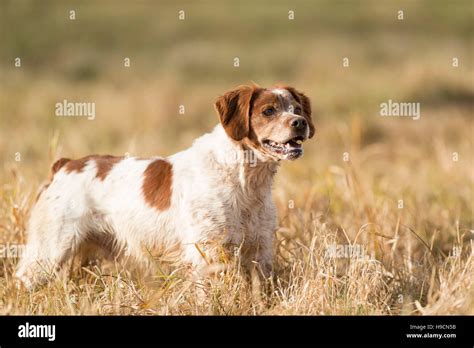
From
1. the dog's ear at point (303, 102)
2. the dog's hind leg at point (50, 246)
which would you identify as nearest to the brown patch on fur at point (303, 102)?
the dog's ear at point (303, 102)

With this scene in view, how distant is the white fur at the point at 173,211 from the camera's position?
566 cm

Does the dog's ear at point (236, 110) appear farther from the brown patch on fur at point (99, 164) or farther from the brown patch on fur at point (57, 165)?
the brown patch on fur at point (57, 165)

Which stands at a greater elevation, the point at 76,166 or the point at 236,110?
the point at 236,110

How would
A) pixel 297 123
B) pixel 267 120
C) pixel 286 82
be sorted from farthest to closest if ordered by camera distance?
pixel 286 82 → pixel 267 120 → pixel 297 123

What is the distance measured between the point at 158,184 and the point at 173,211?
26 cm

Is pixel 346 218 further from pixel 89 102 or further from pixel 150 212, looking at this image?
pixel 89 102

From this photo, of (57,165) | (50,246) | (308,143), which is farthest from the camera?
(308,143)

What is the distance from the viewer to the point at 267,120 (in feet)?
18.7

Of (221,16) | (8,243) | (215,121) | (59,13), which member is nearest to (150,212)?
(8,243)

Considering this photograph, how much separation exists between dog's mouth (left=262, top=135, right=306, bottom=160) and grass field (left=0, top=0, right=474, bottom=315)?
0.69m

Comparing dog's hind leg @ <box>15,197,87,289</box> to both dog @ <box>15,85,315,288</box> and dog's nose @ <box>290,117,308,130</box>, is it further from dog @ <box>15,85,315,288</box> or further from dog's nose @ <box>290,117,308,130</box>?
dog's nose @ <box>290,117,308,130</box>

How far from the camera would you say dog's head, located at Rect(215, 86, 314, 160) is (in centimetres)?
553

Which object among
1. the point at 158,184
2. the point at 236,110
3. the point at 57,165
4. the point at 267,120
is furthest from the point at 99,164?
the point at 267,120

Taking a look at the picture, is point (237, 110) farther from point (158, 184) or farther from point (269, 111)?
point (158, 184)
